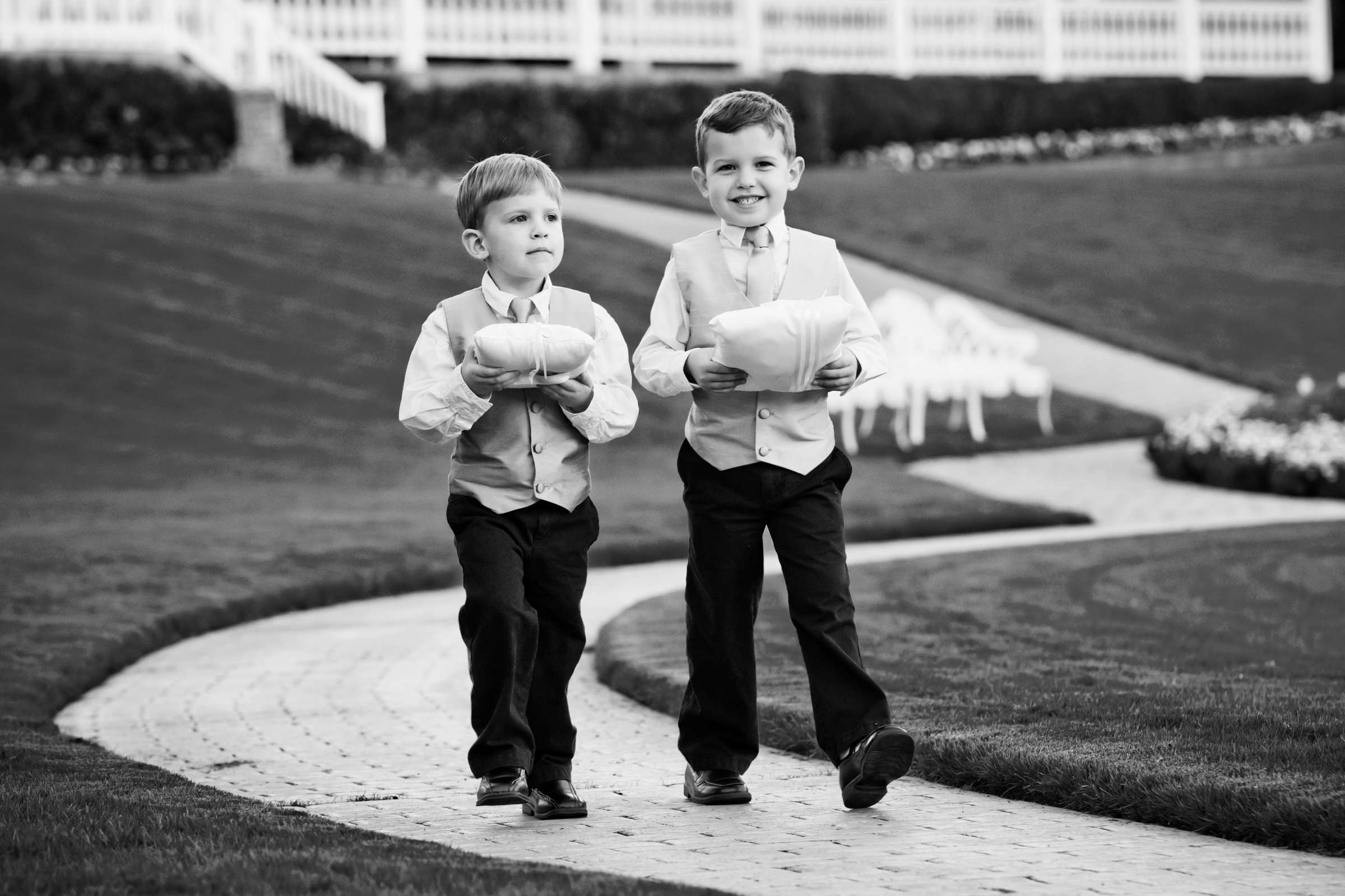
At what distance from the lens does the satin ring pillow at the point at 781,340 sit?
3967 mm

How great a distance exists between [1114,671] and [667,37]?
25.2 meters

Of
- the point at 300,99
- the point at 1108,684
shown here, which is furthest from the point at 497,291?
the point at 300,99

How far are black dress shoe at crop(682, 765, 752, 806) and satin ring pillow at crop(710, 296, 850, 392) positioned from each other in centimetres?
101

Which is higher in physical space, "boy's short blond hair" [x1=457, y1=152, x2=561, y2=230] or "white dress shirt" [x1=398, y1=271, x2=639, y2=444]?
"boy's short blond hair" [x1=457, y1=152, x2=561, y2=230]

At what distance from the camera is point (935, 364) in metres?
15.3

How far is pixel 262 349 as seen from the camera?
15648mm

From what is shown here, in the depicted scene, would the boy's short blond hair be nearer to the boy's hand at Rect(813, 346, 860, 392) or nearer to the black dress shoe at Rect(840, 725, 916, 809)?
the boy's hand at Rect(813, 346, 860, 392)

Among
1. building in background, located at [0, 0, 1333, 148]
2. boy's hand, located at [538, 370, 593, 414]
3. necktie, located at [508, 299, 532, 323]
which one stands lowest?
boy's hand, located at [538, 370, 593, 414]

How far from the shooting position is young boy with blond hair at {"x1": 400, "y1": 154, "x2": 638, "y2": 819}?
4047mm

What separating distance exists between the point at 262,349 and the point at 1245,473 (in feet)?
28.6

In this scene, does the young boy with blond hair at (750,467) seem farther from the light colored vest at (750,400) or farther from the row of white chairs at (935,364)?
the row of white chairs at (935,364)

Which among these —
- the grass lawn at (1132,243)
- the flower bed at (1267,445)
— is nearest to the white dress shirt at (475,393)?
the flower bed at (1267,445)

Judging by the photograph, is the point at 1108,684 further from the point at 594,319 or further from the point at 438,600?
the point at 438,600

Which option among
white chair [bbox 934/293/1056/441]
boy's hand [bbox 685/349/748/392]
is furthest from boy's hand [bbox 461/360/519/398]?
white chair [bbox 934/293/1056/441]
